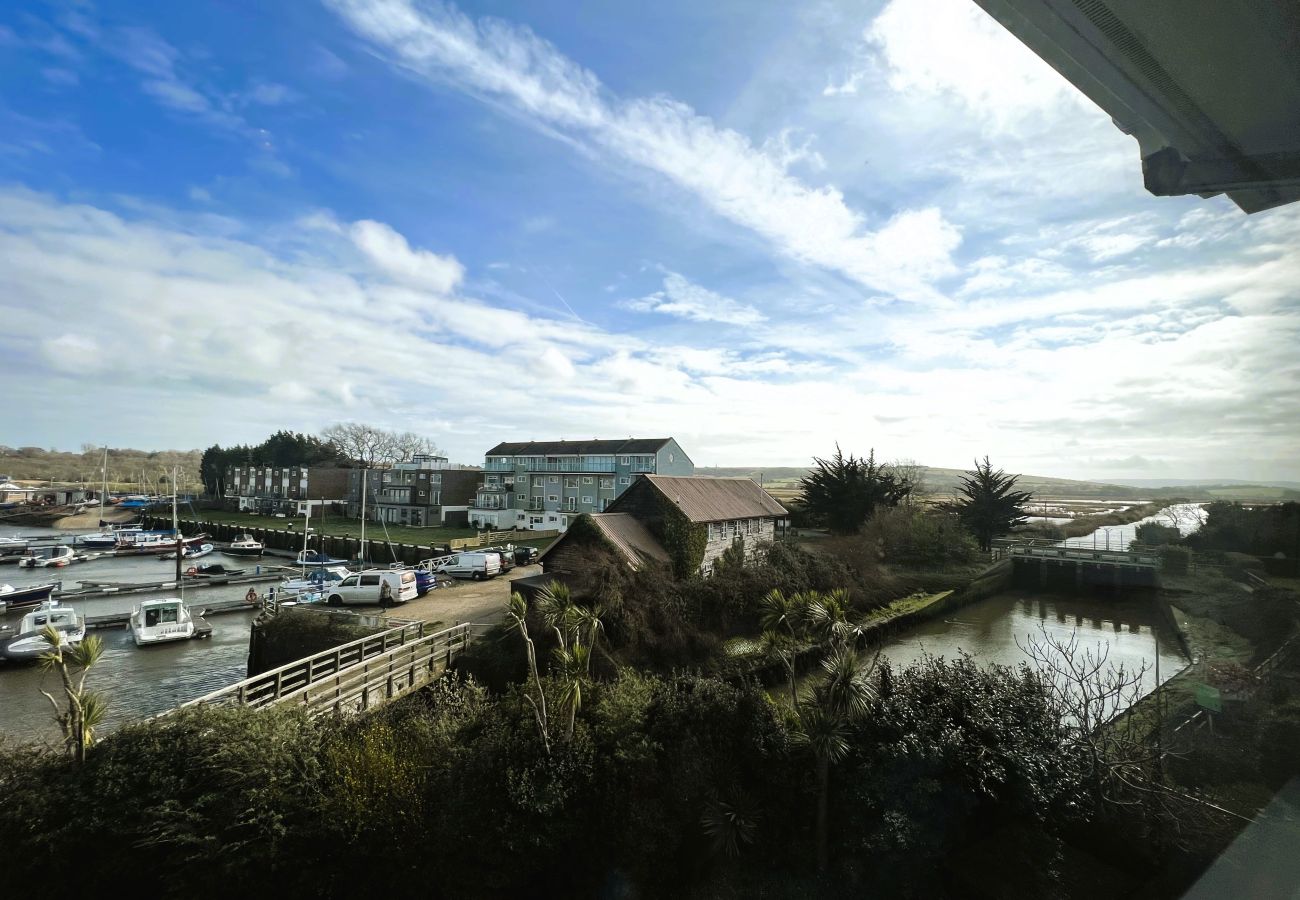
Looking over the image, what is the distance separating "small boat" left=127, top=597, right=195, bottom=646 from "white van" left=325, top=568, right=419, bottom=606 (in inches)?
213

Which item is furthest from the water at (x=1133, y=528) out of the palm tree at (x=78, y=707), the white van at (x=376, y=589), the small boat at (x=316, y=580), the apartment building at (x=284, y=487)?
the apartment building at (x=284, y=487)

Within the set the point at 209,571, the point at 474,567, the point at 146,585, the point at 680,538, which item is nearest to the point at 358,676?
the point at 680,538

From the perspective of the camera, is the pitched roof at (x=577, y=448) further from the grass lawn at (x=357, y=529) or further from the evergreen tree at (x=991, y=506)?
the evergreen tree at (x=991, y=506)

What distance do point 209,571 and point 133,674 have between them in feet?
73.1

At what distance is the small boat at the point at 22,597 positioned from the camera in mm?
29973

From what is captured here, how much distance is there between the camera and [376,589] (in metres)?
25.4

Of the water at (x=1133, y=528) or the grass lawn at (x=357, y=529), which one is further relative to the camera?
the grass lawn at (x=357, y=529)

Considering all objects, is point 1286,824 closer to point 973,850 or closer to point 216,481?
point 973,850

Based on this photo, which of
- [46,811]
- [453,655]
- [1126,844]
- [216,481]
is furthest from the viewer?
[216,481]

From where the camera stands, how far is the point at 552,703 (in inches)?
404

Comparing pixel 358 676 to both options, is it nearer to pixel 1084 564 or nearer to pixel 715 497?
pixel 715 497

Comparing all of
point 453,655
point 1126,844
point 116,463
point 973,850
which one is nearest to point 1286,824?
point 1126,844

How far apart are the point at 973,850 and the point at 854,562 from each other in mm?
19587

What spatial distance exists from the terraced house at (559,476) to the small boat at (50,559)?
2874cm
